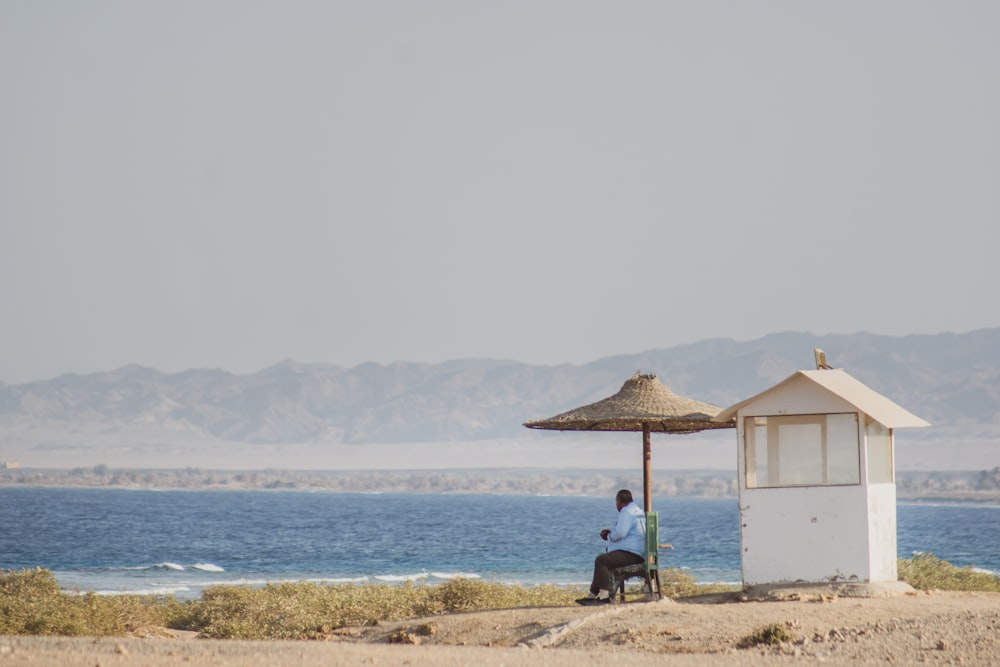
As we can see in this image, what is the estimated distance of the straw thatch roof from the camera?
657 inches

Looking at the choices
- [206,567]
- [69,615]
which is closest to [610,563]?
[69,615]

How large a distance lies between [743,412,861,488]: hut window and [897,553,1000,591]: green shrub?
3818mm

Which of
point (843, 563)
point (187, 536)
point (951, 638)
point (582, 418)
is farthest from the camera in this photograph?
point (187, 536)

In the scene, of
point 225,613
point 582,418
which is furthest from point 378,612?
point 582,418

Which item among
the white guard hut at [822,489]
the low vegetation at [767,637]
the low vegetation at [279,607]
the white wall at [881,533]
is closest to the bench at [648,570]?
the white guard hut at [822,489]

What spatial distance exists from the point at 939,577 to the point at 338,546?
46797 millimetres

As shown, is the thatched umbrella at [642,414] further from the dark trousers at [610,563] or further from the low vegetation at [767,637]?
the low vegetation at [767,637]

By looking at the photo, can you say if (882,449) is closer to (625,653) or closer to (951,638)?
(951,638)

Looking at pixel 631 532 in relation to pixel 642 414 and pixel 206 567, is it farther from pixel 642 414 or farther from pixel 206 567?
pixel 206 567

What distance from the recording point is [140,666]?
445 inches

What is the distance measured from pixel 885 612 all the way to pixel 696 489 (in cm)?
17460

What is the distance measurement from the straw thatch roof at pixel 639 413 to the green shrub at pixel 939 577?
471cm

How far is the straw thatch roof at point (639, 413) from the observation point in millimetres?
16688

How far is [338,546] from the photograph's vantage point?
65.4 metres
